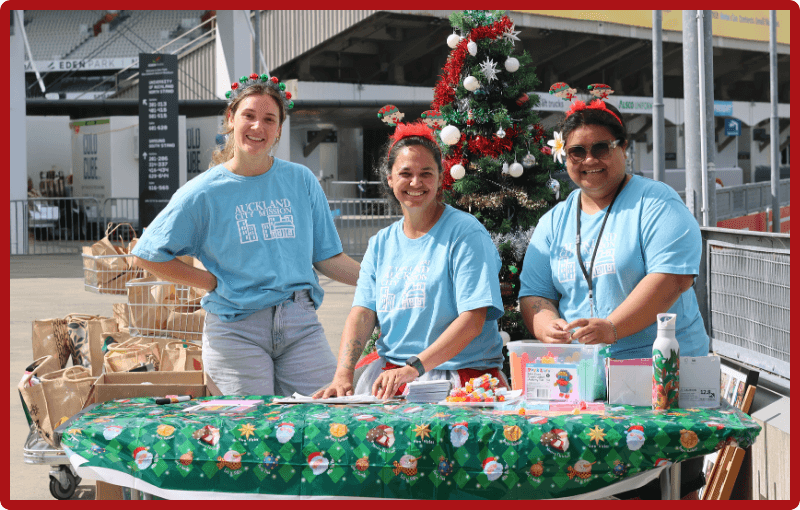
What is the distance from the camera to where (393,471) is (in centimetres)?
269

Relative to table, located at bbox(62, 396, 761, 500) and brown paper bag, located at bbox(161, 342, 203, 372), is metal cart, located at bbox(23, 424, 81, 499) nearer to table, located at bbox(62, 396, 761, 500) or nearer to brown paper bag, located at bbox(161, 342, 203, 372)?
brown paper bag, located at bbox(161, 342, 203, 372)

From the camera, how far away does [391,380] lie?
307 centimetres

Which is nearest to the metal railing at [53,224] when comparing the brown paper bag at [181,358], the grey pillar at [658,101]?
the grey pillar at [658,101]

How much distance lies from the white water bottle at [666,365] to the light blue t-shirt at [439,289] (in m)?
0.68

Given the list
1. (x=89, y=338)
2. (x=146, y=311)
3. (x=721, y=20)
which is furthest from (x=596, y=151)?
(x=721, y=20)

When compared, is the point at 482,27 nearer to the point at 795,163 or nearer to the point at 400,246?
the point at 795,163

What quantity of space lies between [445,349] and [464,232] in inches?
18.4

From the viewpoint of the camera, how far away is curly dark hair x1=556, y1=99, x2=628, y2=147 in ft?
10.4

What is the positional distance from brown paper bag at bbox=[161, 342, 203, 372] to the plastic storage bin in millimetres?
2130

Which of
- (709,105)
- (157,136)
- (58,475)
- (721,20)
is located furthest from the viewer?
(721,20)

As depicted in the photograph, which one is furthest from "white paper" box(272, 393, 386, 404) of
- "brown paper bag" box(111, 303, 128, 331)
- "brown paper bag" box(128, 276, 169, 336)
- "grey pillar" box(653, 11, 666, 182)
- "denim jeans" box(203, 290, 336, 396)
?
"grey pillar" box(653, 11, 666, 182)

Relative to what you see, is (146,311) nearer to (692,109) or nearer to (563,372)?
(563,372)

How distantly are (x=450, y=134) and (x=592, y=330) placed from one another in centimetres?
287

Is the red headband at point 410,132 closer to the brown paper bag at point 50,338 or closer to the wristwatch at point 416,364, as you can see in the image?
the wristwatch at point 416,364
